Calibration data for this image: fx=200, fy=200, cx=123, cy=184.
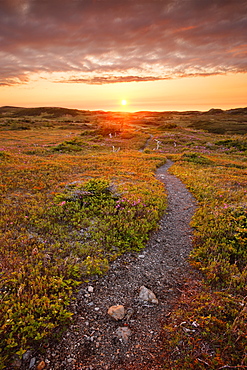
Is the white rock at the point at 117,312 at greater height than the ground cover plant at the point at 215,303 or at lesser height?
lesser

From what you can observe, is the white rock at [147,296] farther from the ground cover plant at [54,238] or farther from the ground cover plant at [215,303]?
the ground cover plant at [54,238]

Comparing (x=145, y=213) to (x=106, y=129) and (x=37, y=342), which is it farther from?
(x=106, y=129)

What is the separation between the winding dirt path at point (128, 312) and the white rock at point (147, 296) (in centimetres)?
11

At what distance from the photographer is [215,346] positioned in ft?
13.9

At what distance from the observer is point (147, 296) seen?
5.79m

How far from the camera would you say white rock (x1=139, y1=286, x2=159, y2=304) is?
5.71m

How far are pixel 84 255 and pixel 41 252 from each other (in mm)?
1540

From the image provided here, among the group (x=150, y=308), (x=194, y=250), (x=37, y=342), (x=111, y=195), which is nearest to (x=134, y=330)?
(x=150, y=308)

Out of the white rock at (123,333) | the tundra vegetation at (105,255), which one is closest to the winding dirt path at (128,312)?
the white rock at (123,333)

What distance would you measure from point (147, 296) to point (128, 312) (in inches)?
28.8

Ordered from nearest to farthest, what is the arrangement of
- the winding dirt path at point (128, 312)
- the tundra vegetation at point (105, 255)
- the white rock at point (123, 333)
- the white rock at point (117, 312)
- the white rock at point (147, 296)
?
1. the winding dirt path at point (128, 312)
2. the tundra vegetation at point (105, 255)
3. the white rock at point (123, 333)
4. the white rock at point (117, 312)
5. the white rock at point (147, 296)

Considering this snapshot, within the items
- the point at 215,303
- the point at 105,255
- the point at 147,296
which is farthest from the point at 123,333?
the point at 105,255

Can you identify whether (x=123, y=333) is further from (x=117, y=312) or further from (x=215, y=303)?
(x=215, y=303)

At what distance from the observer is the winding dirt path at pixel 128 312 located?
166 inches
